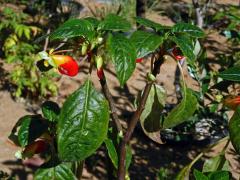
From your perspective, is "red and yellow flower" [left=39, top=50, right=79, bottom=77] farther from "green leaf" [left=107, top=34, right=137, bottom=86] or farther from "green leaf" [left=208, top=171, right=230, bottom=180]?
"green leaf" [left=208, top=171, right=230, bottom=180]

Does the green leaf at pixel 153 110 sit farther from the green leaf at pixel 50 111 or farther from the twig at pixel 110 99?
the green leaf at pixel 50 111

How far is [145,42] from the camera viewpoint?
3.17ft

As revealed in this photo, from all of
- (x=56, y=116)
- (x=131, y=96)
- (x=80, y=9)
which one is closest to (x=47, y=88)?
(x=131, y=96)

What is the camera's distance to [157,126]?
120 cm

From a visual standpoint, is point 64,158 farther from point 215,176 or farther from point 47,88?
point 47,88

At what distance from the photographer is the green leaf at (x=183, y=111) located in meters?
1.10

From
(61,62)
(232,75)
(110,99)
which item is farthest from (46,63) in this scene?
(232,75)

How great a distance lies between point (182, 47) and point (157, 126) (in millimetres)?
284

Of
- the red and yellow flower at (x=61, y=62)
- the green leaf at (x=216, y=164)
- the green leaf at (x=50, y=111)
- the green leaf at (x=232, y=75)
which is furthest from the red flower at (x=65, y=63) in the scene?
the green leaf at (x=216, y=164)

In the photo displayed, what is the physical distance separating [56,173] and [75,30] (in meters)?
0.44

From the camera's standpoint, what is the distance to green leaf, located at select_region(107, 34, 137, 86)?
94cm

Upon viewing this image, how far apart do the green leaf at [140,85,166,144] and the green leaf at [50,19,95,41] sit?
0.89 feet

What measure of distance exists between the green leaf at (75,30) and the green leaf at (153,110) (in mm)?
272

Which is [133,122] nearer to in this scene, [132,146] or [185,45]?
[185,45]
